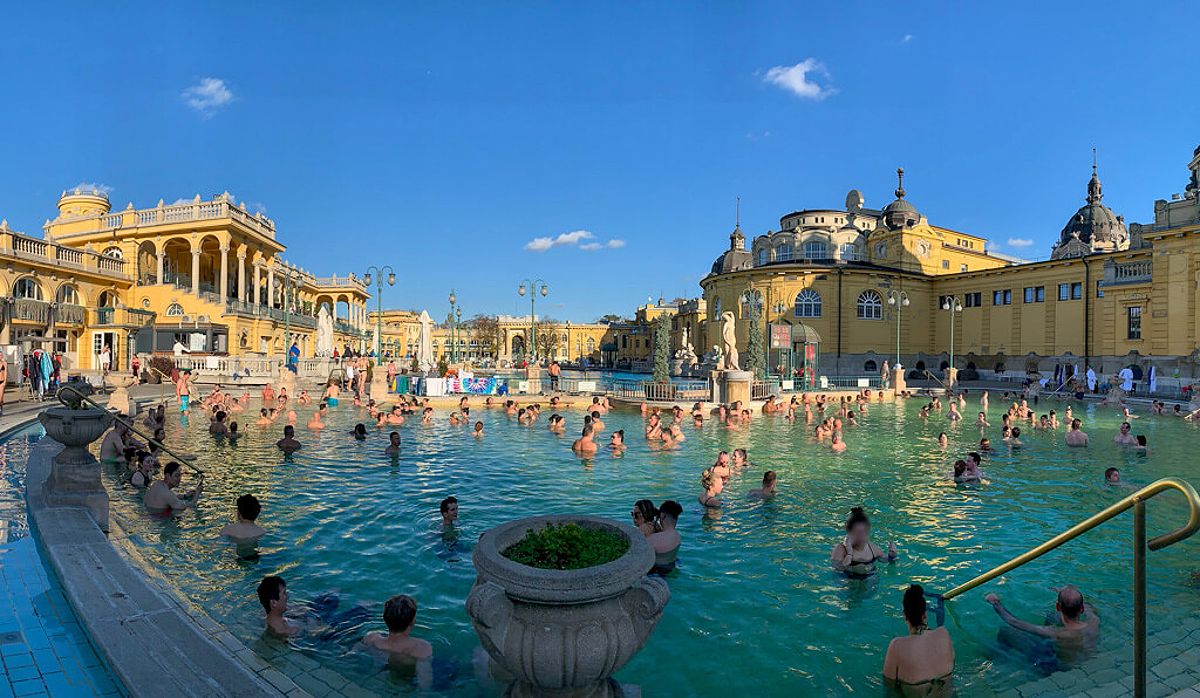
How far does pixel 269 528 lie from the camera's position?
884 cm

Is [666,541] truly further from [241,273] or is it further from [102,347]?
[241,273]

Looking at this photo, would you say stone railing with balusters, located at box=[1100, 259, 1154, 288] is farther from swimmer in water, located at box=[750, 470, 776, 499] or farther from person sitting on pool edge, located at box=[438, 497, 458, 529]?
person sitting on pool edge, located at box=[438, 497, 458, 529]

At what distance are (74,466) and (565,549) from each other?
750cm

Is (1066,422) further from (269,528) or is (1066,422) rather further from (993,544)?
(269,528)

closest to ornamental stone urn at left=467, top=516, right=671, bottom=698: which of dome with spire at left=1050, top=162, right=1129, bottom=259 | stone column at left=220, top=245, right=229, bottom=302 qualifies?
stone column at left=220, top=245, right=229, bottom=302

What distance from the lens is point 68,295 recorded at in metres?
33.2

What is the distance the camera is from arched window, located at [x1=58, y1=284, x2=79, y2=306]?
32438 mm

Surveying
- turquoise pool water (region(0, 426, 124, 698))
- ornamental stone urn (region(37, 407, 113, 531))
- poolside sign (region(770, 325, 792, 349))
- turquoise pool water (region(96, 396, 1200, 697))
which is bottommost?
turquoise pool water (region(96, 396, 1200, 697))

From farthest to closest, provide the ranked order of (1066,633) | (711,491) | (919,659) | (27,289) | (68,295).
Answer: (68,295), (27,289), (711,491), (1066,633), (919,659)

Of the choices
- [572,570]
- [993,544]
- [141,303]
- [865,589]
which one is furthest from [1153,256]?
[141,303]

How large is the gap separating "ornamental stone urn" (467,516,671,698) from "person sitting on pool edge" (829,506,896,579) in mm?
5031

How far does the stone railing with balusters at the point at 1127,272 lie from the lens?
34812 mm

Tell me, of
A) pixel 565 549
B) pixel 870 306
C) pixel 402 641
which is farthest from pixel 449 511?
pixel 870 306

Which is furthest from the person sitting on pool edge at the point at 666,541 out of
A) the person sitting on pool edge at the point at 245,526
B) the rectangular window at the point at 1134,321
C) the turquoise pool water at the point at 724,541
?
the rectangular window at the point at 1134,321
